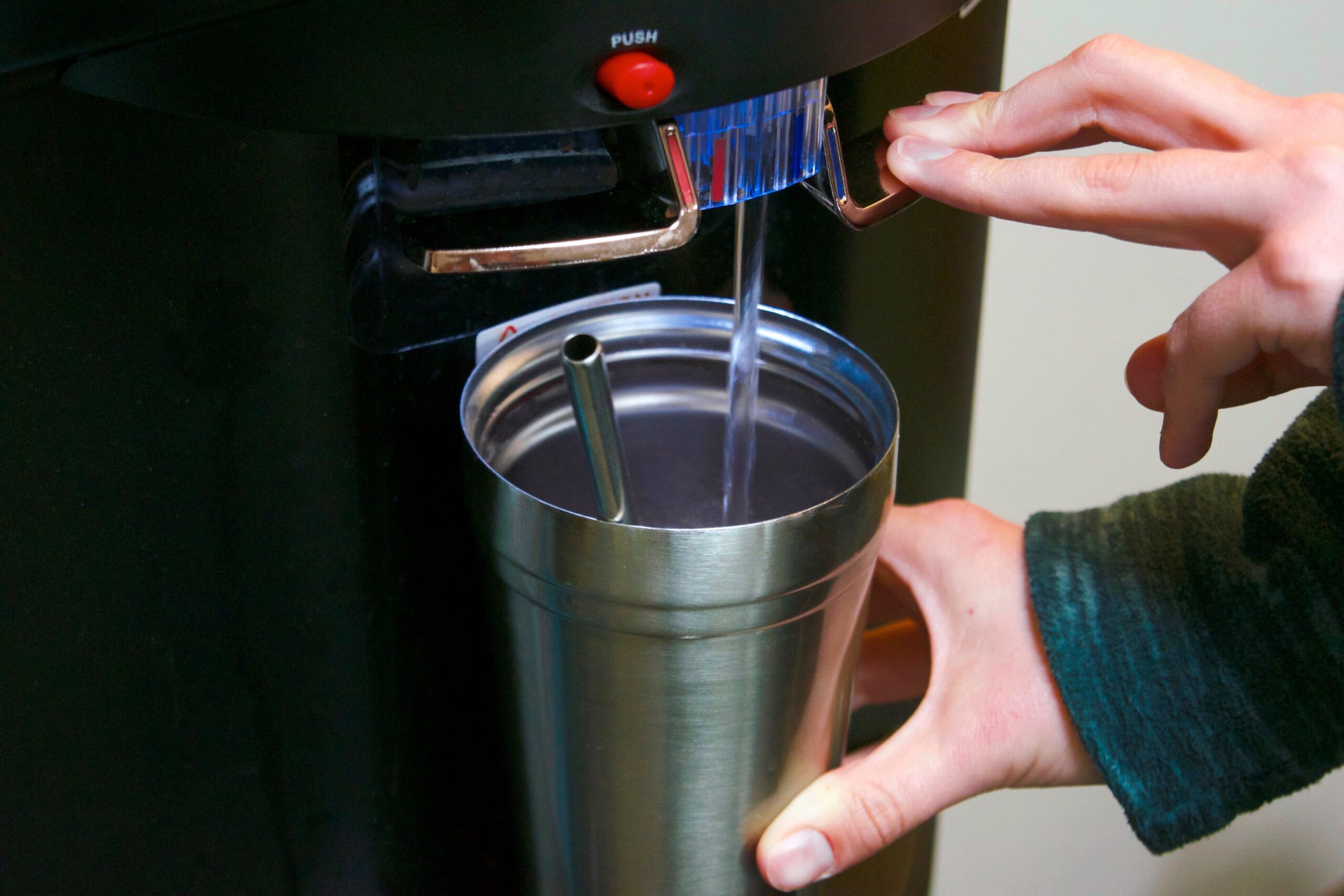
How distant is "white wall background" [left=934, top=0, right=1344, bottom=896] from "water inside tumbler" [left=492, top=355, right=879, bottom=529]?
0.82 feet

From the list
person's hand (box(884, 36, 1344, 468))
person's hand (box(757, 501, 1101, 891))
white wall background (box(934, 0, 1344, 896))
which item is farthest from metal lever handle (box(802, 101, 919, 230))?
white wall background (box(934, 0, 1344, 896))

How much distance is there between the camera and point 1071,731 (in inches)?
16.5

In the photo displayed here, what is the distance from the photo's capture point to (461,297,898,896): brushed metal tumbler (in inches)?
13.0

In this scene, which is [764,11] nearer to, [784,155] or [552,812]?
[784,155]

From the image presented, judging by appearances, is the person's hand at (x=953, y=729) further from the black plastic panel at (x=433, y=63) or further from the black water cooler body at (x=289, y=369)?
the black plastic panel at (x=433, y=63)

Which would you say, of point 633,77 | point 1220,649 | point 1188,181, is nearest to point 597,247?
point 633,77

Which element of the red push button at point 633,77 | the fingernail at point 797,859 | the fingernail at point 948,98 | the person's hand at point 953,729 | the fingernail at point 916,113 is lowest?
the fingernail at point 797,859

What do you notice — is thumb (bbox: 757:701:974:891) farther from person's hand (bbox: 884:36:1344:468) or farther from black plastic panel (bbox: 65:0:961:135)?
black plastic panel (bbox: 65:0:961:135)

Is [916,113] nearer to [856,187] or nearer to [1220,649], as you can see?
[856,187]

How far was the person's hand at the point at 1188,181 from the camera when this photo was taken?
31cm

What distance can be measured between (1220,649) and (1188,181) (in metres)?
0.17

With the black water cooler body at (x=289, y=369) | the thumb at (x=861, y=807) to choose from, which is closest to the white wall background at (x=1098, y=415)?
the black water cooler body at (x=289, y=369)

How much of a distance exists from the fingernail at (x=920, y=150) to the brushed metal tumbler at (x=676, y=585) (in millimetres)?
70

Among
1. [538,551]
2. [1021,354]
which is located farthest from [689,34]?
[1021,354]
